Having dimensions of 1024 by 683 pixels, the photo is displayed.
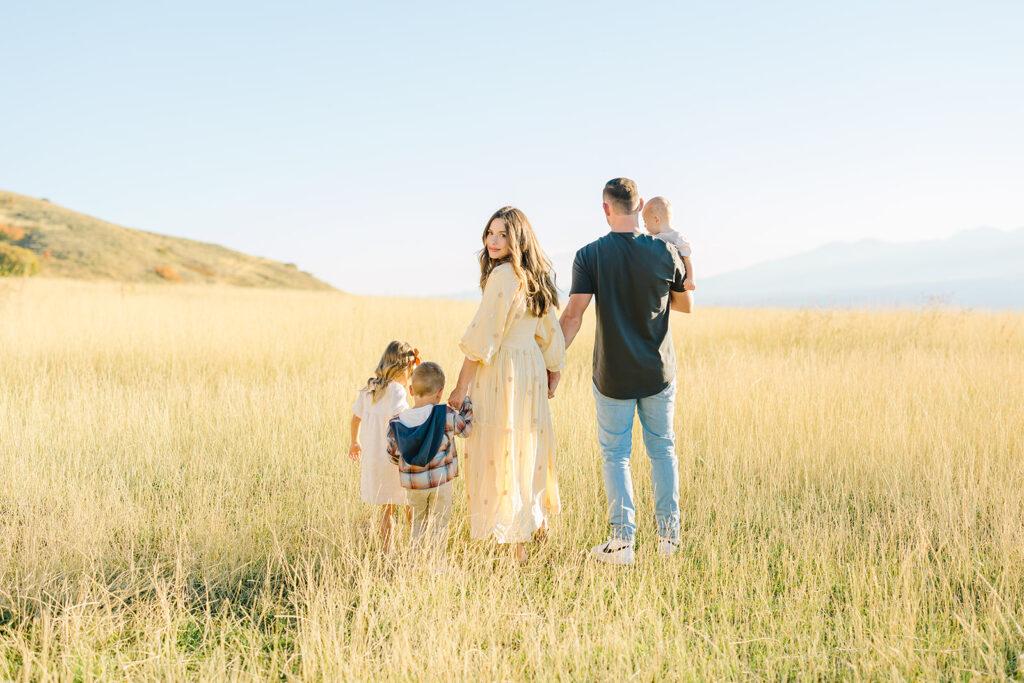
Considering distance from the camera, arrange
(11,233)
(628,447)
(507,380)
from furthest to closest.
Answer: (11,233), (628,447), (507,380)

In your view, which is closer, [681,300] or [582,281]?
[582,281]

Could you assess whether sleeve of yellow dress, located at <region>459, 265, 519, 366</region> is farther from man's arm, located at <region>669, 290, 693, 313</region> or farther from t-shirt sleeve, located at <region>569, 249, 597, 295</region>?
man's arm, located at <region>669, 290, 693, 313</region>

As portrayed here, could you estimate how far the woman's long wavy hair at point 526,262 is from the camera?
10.8ft

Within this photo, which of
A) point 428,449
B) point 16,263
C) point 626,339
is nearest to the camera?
point 428,449

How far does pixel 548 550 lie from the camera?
12.3ft

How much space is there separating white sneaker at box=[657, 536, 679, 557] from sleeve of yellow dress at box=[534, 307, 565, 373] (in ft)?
3.78

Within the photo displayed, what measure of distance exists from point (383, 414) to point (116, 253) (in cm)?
5477

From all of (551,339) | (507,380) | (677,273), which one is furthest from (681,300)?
(507,380)

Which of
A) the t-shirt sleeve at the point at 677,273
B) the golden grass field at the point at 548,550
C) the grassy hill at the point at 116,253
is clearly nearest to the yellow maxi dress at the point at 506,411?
the golden grass field at the point at 548,550

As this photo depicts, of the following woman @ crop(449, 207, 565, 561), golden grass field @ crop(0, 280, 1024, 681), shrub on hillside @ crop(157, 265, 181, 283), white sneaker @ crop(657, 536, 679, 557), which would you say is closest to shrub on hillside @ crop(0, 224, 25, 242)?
shrub on hillside @ crop(157, 265, 181, 283)

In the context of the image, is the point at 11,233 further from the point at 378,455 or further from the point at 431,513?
the point at 431,513

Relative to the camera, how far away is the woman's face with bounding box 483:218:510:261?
330cm

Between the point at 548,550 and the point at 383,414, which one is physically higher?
the point at 383,414

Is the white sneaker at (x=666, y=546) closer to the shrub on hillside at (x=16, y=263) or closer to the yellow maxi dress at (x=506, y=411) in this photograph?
the yellow maxi dress at (x=506, y=411)
